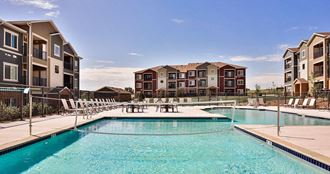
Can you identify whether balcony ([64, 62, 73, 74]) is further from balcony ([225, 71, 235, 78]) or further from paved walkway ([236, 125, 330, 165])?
balcony ([225, 71, 235, 78])

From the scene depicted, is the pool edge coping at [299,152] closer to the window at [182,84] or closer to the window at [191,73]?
the window at [191,73]

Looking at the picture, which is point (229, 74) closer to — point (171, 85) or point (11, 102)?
point (171, 85)

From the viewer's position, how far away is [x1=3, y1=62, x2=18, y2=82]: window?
21094mm

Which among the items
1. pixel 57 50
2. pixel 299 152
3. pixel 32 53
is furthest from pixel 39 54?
pixel 299 152

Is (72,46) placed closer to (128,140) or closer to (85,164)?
(128,140)

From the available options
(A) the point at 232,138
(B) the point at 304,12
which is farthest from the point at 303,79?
(A) the point at 232,138

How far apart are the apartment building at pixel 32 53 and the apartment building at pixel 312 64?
26079 mm

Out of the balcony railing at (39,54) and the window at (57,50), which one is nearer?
the balcony railing at (39,54)

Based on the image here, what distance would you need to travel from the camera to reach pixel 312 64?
40.5m

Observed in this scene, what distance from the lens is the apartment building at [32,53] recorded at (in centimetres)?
2111

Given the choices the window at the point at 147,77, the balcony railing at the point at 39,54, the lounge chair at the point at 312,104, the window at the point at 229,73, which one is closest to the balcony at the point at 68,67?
the balcony railing at the point at 39,54

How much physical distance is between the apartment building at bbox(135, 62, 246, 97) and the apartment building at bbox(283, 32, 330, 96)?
10.4 meters

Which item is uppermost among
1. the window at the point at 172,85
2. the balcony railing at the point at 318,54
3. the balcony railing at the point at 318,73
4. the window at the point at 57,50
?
the balcony railing at the point at 318,54

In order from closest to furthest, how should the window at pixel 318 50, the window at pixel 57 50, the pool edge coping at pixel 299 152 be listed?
the pool edge coping at pixel 299 152 < the window at pixel 57 50 < the window at pixel 318 50
